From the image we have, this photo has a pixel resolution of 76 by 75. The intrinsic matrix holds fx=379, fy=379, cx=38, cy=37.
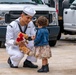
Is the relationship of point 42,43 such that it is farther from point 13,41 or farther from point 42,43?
point 13,41

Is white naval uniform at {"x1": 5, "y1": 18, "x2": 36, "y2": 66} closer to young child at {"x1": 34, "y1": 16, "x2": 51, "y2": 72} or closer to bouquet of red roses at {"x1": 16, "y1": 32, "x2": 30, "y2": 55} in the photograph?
bouquet of red roses at {"x1": 16, "y1": 32, "x2": 30, "y2": 55}

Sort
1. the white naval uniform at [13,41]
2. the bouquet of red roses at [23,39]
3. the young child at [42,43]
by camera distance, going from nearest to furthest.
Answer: the young child at [42,43] < the bouquet of red roses at [23,39] < the white naval uniform at [13,41]

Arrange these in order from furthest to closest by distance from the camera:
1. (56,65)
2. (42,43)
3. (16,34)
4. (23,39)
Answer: (56,65)
(16,34)
(23,39)
(42,43)

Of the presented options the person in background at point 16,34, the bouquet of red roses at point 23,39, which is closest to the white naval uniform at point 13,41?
the person in background at point 16,34

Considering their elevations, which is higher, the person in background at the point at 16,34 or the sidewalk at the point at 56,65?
the person in background at the point at 16,34

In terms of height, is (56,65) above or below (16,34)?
below

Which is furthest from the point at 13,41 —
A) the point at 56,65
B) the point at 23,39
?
the point at 56,65

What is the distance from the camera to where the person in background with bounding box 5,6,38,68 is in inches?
305

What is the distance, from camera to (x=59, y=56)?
9.87 meters

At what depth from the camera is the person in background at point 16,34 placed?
25.4 feet

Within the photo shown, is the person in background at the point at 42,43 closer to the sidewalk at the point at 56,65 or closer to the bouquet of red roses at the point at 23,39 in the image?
the bouquet of red roses at the point at 23,39

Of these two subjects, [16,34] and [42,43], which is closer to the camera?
[42,43]

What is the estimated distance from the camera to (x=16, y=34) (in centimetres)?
802

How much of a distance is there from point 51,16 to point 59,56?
2.20 m
